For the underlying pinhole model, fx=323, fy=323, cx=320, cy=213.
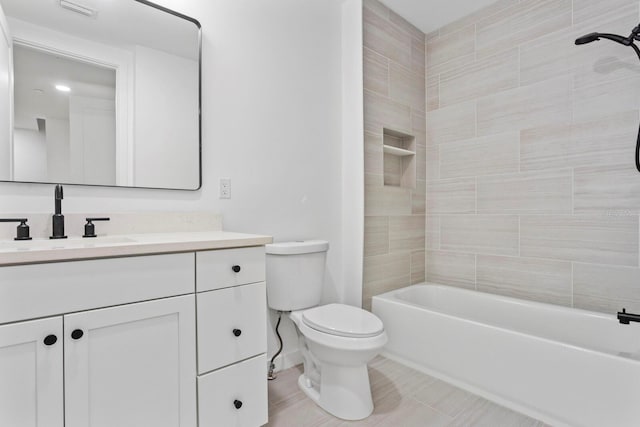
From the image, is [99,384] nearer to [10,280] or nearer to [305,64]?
[10,280]

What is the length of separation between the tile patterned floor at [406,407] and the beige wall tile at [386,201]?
1104 mm

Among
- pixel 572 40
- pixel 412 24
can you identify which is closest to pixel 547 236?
pixel 572 40

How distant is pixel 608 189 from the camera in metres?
1.92

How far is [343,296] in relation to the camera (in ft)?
7.41

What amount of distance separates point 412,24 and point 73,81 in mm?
2462

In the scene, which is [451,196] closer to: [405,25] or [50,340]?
[405,25]

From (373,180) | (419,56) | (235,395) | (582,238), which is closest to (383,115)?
(373,180)

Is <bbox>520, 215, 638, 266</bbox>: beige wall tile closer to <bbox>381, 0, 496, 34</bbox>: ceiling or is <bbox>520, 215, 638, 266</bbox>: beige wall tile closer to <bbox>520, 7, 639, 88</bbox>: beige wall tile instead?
<bbox>520, 7, 639, 88</bbox>: beige wall tile

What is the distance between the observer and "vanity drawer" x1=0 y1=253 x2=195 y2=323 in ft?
2.73

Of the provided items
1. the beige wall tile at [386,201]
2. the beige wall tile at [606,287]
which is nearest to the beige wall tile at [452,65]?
the beige wall tile at [386,201]

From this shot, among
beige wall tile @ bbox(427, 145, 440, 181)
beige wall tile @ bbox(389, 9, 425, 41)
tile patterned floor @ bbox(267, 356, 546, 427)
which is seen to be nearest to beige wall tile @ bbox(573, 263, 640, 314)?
tile patterned floor @ bbox(267, 356, 546, 427)

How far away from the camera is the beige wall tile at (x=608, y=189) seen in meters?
1.85

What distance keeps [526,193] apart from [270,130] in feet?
5.86

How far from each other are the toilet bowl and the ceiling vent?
1661 mm
